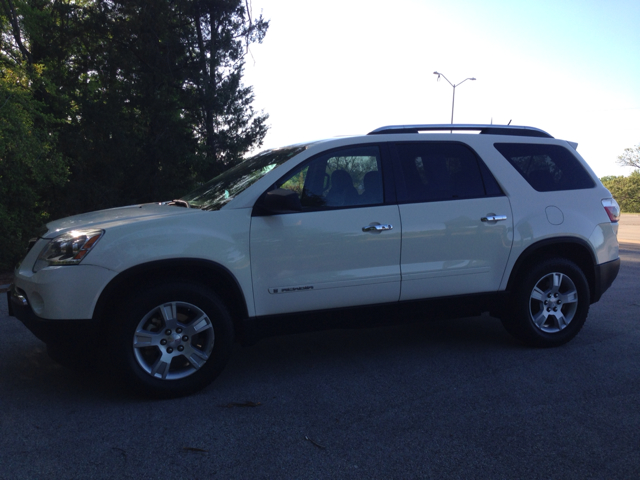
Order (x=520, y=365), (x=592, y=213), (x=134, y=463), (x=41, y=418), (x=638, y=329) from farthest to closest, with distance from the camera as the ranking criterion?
1. (x=638, y=329)
2. (x=592, y=213)
3. (x=520, y=365)
4. (x=41, y=418)
5. (x=134, y=463)

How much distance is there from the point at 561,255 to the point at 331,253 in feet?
7.85

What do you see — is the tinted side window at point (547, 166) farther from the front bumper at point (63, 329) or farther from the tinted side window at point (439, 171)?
the front bumper at point (63, 329)

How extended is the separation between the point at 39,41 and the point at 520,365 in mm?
22571

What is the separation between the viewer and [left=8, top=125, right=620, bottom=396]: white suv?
3900 mm

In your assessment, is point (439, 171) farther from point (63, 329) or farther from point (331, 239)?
point (63, 329)

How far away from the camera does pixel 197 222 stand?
13.5 ft

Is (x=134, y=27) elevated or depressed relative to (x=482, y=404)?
elevated

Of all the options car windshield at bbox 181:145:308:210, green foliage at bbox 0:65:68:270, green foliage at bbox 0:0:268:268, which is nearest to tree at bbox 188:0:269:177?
green foliage at bbox 0:0:268:268

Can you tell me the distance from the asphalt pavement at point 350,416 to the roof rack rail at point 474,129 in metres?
1.97

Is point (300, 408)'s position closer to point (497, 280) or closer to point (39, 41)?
point (497, 280)

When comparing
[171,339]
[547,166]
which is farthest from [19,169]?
[547,166]

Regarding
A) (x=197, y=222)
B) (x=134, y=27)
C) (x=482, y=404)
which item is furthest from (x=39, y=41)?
(x=482, y=404)

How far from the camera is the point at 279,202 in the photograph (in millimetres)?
4059

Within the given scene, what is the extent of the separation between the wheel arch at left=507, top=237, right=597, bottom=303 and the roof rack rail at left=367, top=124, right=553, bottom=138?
3.47ft
